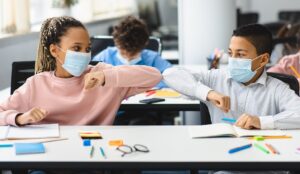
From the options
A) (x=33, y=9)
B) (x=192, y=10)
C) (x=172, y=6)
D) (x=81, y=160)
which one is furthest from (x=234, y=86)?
(x=172, y=6)

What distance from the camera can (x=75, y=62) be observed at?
253 centimetres

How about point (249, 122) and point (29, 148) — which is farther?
point (249, 122)

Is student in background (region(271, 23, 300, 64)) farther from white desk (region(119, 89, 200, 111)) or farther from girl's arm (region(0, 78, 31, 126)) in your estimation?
girl's arm (region(0, 78, 31, 126))

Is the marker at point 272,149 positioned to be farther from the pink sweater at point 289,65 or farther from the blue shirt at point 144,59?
the blue shirt at point 144,59

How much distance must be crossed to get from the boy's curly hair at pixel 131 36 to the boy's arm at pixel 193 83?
115 centimetres

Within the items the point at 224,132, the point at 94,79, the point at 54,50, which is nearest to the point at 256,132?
the point at 224,132

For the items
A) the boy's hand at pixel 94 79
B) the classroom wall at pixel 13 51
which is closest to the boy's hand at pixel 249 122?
the boy's hand at pixel 94 79

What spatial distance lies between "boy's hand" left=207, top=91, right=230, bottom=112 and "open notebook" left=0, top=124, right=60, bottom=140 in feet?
2.28

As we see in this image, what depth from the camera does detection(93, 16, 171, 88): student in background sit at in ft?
12.6

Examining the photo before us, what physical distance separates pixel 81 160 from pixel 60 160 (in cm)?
7

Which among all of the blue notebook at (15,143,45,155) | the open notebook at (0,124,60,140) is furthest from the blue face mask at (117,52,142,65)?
the blue notebook at (15,143,45,155)

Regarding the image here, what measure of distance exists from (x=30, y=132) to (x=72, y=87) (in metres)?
0.38

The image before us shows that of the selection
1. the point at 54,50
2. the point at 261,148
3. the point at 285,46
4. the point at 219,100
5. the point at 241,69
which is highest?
the point at 54,50

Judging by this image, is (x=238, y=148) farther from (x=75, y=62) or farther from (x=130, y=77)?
(x=75, y=62)
